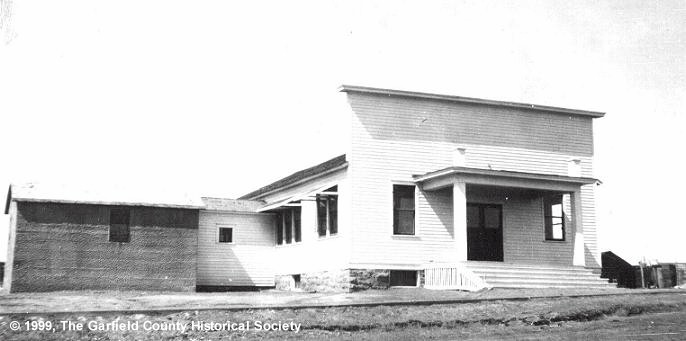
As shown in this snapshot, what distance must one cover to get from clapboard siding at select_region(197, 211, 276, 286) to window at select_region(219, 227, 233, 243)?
0.14m

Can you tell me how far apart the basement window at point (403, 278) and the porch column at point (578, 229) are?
5436 millimetres

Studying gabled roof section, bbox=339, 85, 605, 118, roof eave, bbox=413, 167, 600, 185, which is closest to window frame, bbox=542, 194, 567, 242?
roof eave, bbox=413, 167, 600, 185

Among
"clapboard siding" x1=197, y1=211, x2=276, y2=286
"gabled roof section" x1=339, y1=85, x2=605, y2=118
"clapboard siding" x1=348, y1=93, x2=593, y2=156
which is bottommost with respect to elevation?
"clapboard siding" x1=197, y1=211, x2=276, y2=286

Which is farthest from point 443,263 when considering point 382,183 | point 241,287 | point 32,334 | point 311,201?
point 32,334

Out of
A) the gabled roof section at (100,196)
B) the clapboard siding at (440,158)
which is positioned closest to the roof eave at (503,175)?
the clapboard siding at (440,158)

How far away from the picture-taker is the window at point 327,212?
28625mm

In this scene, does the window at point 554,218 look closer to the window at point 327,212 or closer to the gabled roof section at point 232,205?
the window at point 327,212

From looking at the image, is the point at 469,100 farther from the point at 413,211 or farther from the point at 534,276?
the point at 534,276

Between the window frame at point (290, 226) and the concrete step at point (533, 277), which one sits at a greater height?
the window frame at point (290, 226)

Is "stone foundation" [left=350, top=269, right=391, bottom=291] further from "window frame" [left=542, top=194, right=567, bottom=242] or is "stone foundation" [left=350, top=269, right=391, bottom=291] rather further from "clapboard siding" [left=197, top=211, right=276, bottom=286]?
"clapboard siding" [left=197, top=211, right=276, bottom=286]

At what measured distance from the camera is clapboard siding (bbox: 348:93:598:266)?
2700 cm

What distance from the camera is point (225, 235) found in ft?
113

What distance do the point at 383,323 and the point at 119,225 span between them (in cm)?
1619

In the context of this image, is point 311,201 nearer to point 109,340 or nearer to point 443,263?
point 443,263
